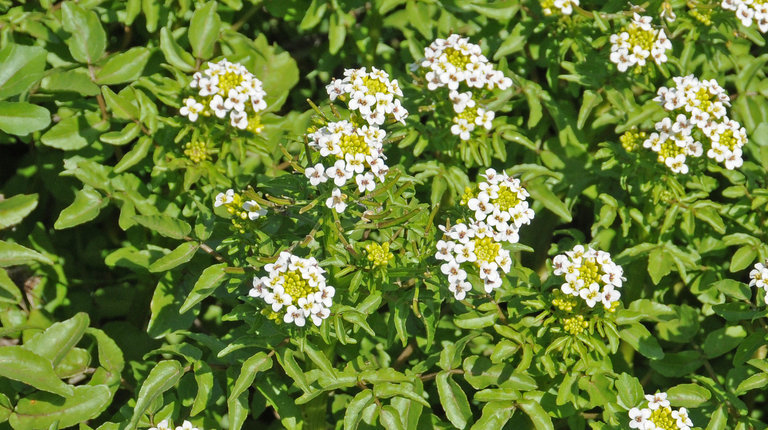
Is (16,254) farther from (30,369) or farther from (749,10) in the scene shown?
(749,10)

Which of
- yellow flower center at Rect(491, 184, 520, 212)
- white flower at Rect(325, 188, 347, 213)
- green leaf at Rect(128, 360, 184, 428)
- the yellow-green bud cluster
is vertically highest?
white flower at Rect(325, 188, 347, 213)

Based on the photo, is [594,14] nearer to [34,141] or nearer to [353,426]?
[353,426]

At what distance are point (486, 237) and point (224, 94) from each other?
1233 millimetres

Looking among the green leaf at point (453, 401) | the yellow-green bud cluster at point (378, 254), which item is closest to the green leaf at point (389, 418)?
the green leaf at point (453, 401)

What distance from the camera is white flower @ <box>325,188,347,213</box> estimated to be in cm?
283

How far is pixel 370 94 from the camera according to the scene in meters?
3.10

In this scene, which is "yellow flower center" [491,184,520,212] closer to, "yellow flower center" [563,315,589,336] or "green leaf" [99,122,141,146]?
"yellow flower center" [563,315,589,336]

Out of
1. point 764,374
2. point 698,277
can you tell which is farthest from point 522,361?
point 698,277

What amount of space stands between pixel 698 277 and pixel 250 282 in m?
2.02

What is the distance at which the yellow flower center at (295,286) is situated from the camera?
9.18 feet

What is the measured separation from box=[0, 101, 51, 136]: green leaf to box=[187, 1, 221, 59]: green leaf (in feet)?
2.53

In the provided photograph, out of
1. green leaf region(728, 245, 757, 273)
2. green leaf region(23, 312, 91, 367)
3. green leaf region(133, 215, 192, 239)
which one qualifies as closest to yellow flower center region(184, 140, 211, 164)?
green leaf region(133, 215, 192, 239)

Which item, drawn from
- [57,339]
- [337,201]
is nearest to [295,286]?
[337,201]

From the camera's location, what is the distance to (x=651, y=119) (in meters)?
3.73
